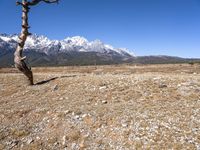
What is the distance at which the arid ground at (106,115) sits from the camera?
16516mm

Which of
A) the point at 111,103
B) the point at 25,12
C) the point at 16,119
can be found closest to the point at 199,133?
the point at 111,103

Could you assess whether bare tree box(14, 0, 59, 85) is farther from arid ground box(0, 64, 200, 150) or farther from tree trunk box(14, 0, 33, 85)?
arid ground box(0, 64, 200, 150)

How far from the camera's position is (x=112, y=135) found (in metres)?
17.2

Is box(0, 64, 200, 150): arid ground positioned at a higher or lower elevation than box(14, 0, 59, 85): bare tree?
lower

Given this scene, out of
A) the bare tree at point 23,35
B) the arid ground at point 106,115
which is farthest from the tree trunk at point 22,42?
the arid ground at point 106,115

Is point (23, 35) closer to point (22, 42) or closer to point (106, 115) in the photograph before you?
point (22, 42)

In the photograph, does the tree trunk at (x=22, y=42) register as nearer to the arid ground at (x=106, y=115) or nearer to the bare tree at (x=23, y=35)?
the bare tree at (x=23, y=35)

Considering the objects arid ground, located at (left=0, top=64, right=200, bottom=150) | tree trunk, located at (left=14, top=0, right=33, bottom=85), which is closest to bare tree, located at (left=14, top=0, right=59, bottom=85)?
tree trunk, located at (left=14, top=0, right=33, bottom=85)

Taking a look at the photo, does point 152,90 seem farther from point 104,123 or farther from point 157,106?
point 104,123

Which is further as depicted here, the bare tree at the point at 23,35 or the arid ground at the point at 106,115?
the bare tree at the point at 23,35

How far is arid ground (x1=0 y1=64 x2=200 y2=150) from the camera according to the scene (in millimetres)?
16516

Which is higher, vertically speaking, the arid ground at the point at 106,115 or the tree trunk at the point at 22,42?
the tree trunk at the point at 22,42

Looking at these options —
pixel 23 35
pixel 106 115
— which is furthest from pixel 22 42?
Answer: pixel 106 115

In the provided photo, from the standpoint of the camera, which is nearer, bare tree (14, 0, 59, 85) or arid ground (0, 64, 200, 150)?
arid ground (0, 64, 200, 150)
